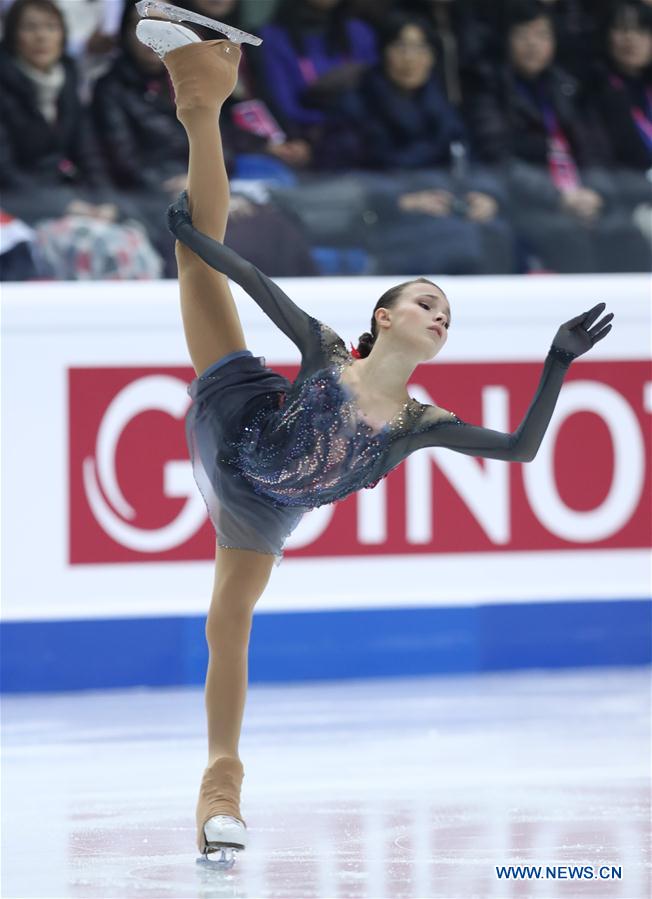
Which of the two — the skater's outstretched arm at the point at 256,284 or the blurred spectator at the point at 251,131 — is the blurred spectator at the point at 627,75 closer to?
the blurred spectator at the point at 251,131

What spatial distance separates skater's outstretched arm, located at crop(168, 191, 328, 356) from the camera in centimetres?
291

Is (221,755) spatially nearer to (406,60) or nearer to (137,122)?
(137,122)

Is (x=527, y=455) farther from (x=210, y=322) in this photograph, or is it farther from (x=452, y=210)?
(x=452, y=210)

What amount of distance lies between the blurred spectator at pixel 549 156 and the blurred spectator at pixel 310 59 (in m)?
0.50

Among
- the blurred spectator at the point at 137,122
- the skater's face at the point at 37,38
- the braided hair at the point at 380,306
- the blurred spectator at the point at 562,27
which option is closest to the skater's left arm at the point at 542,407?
the braided hair at the point at 380,306

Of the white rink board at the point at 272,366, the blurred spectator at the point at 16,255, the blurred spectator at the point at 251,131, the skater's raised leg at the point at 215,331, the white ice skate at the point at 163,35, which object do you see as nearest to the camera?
the skater's raised leg at the point at 215,331

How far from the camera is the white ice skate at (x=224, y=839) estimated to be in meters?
2.76

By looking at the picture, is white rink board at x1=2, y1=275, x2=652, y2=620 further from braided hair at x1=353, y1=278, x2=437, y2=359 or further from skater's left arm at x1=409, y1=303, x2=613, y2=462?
skater's left arm at x1=409, y1=303, x2=613, y2=462

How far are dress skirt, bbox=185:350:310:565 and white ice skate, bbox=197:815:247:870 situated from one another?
53cm

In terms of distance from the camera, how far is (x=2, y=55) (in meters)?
5.41

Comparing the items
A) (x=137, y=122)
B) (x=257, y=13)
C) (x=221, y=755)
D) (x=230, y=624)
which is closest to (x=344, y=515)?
(x=137, y=122)

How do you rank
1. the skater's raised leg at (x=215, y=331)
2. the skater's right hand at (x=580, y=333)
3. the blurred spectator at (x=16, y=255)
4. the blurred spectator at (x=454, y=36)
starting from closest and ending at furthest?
the skater's right hand at (x=580, y=333) < the skater's raised leg at (x=215, y=331) < the blurred spectator at (x=16, y=255) < the blurred spectator at (x=454, y=36)

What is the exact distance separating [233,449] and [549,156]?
10.4 ft

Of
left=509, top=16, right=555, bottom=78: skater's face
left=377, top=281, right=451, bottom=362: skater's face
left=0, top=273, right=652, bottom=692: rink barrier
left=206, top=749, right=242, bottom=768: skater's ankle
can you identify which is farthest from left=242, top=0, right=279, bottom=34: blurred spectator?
left=206, top=749, right=242, bottom=768: skater's ankle
